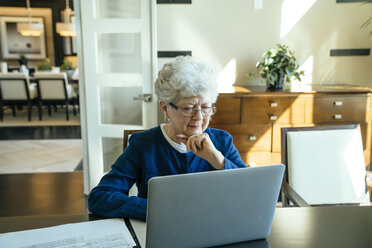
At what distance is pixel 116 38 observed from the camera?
2.81 m

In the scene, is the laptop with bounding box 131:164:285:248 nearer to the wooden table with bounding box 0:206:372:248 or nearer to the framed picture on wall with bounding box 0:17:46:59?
the wooden table with bounding box 0:206:372:248

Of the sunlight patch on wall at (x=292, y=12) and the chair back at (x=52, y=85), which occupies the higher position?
the sunlight patch on wall at (x=292, y=12)

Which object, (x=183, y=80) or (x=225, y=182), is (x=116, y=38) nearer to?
(x=183, y=80)

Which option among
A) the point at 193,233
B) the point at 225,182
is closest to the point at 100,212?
the point at 193,233

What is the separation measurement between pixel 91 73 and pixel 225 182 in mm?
2259

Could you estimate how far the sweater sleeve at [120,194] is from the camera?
1046 mm

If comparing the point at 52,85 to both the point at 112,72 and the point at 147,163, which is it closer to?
the point at 112,72

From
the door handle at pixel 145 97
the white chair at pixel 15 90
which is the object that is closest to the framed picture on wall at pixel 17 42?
the white chair at pixel 15 90

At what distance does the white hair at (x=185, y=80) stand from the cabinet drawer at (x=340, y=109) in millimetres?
1870

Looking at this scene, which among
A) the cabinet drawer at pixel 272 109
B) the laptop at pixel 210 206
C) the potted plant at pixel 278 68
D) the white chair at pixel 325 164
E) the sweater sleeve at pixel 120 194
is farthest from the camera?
the potted plant at pixel 278 68

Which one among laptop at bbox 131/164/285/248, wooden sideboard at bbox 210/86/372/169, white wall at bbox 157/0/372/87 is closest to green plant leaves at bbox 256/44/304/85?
wooden sideboard at bbox 210/86/372/169

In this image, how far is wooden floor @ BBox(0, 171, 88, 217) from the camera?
278cm

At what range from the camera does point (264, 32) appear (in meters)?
3.26

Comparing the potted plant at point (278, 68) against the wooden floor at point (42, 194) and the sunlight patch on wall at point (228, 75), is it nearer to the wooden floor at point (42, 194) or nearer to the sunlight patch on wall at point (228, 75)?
the sunlight patch on wall at point (228, 75)
